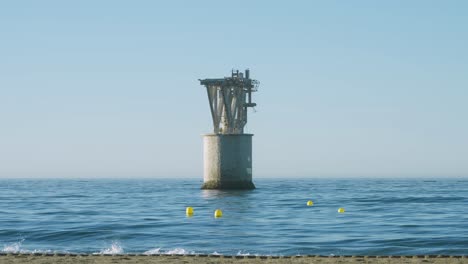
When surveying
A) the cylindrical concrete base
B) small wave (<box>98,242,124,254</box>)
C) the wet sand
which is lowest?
small wave (<box>98,242,124,254</box>)

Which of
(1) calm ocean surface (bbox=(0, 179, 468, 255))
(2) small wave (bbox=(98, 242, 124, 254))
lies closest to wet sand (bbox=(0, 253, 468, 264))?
(2) small wave (bbox=(98, 242, 124, 254))

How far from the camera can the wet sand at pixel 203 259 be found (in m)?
22.2

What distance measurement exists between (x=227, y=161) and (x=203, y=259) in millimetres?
62705

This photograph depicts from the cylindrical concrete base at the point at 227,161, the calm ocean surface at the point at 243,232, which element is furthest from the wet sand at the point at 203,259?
the cylindrical concrete base at the point at 227,161

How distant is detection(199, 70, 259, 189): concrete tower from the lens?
281ft

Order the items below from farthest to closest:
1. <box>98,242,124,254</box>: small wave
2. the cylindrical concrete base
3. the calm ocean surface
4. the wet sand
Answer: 1. the cylindrical concrete base
2. the calm ocean surface
3. <box>98,242,124,254</box>: small wave
4. the wet sand

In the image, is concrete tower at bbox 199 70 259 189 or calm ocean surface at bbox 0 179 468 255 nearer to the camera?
calm ocean surface at bbox 0 179 468 255

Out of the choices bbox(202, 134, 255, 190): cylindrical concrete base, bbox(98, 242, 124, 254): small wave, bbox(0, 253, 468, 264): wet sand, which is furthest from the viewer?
bbox(202, 134, 255, 190): cylindrical concrete base

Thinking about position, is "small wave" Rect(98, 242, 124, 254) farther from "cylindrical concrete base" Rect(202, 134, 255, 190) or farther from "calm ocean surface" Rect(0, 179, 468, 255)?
"cylindrical concrete base" Rect(202, 134, 255, 190)

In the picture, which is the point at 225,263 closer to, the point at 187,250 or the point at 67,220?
the point at 187,250

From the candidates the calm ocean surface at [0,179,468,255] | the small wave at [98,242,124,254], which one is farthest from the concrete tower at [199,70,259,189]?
the small wave at [98,242,124,254]

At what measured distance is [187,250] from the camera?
95.8ft

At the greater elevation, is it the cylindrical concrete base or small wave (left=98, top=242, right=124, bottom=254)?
the cylindrical concrete base

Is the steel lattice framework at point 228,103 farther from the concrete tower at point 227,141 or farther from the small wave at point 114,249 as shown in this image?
the small wave at point 114,249
